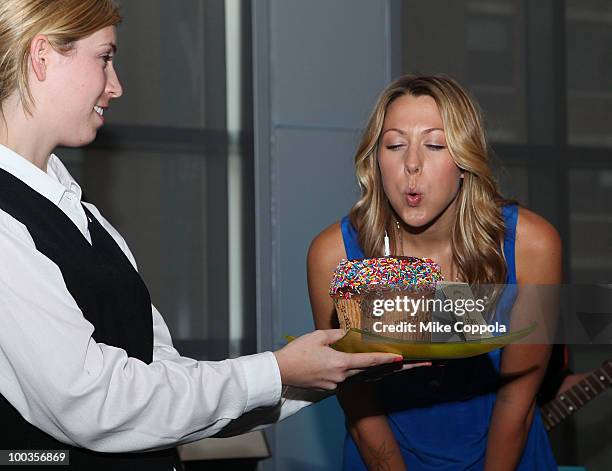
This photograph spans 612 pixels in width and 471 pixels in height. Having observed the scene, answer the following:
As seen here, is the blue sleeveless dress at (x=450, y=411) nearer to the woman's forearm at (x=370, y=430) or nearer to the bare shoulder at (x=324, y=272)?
the woman's forearm at (x=370, y=430)

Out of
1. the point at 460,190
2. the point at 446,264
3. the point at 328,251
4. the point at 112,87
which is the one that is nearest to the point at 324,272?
the point at 328,251

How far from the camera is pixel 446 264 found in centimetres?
224

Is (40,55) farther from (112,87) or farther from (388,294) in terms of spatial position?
(388,294)

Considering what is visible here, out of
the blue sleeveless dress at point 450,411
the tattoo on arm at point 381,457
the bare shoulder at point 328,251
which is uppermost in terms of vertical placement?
the bare shoulder at point 328,251

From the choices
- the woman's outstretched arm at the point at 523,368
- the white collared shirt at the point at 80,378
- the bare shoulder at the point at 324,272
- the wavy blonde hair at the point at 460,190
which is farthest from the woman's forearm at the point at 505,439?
the white collared shirt at the point at 80,378

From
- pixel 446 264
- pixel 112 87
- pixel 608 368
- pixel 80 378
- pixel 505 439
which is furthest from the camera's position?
pixel 608 368

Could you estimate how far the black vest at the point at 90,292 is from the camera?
143 cm

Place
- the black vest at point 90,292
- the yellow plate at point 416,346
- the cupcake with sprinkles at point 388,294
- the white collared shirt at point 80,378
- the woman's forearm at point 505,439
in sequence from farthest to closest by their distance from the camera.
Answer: the woman's forearm at point 505,439 → the cupcake with sprinkles at point 388,294 → the yellow plate at point 416,346 → the black vest at point 90,292 → the white collared shirt at point 80,378

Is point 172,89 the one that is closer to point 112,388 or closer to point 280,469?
point 280,469

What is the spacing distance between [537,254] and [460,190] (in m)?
0.27

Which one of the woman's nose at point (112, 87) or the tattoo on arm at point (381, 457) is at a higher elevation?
the woman's nose at point (112, 87)

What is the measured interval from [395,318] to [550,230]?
0.58 metres

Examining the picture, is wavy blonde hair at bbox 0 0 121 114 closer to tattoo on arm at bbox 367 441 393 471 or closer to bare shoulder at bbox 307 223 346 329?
bare shoulder at bbox 307 223 346 329

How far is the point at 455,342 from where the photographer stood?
167 centimetres
